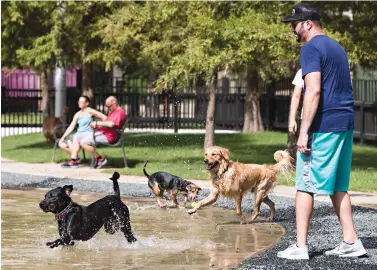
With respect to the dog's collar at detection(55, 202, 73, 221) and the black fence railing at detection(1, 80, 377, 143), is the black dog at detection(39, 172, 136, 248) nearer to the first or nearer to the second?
the dog's collar at detection(55, 202, 73, 221)

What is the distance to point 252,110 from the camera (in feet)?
110

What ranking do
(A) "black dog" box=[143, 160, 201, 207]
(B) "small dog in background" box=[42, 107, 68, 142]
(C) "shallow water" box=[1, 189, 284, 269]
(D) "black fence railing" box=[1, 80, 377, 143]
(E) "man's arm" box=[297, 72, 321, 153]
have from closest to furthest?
(E) "man's arm" box=[297, 72, 321, 153]
(C) "shallow water" box=[1, 189, 284, 269]
(A) "black dog" box=[143, 160, 201, 207]
(B) "small dog in background" box=[42, 107, 68, 142]
(D) "black fence railing" box=[1, 80, 377, 143]

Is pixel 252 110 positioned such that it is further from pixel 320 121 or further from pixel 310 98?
pixel 310 98

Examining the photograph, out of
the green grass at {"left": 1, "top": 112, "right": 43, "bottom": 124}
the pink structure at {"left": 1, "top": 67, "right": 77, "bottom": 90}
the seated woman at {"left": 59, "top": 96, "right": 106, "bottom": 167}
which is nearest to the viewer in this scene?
the seated woman at {"left": 59, "top": 96, "right": 106, "bottom": 167}

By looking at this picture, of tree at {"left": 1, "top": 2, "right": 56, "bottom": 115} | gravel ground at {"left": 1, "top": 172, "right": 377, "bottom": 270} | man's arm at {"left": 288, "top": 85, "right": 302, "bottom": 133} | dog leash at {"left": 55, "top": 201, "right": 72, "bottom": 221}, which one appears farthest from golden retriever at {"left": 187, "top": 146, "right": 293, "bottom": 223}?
tree at {"left": 1, "top": 2, "right": 56, "bottom": 115}

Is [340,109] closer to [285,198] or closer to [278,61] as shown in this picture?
[285,198]

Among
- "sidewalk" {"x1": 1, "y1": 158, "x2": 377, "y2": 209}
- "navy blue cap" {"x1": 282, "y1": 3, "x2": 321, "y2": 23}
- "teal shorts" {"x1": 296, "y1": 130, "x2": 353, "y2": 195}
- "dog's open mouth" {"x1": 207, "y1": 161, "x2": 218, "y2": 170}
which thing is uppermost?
"navy blue cap" {"x1": 282, "y1": 3, "x2": 321, "y2": 23}

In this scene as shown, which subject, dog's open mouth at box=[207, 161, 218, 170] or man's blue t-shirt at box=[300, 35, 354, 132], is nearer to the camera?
man's blue t-shirt at box=[300, 35, 354, 132]

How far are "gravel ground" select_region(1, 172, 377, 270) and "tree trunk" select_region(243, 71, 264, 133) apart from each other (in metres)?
14.7

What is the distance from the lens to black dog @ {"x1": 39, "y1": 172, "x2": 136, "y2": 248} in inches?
405

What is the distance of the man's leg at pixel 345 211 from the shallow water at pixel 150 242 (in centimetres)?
99

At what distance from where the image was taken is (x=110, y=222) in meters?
10.7

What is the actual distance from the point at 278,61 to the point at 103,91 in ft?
54.1

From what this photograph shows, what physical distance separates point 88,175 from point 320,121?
10412 millimetres
